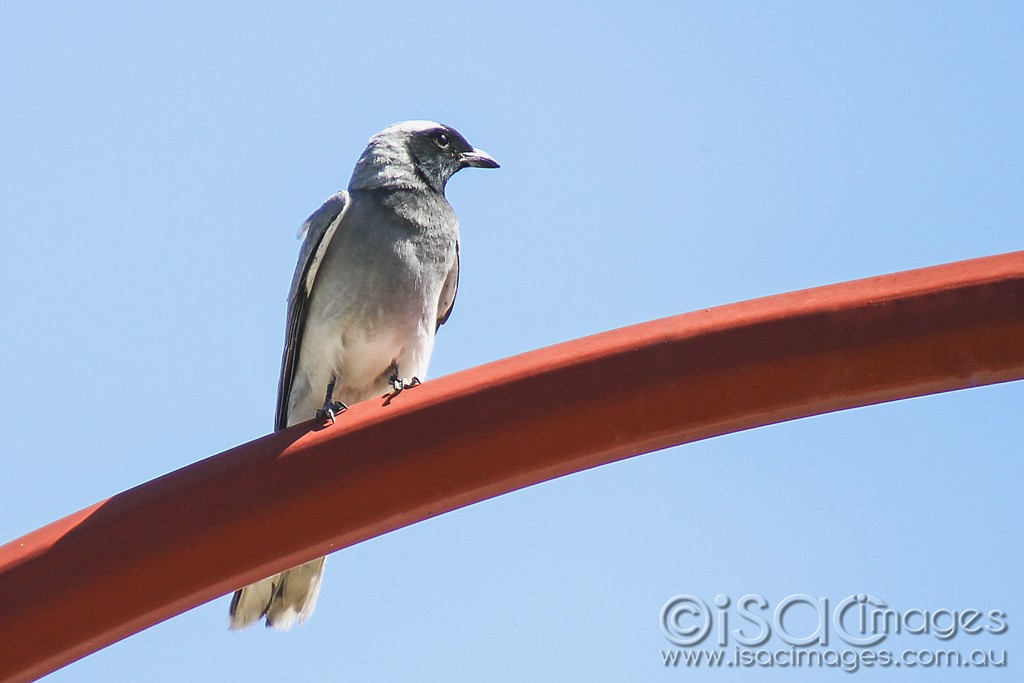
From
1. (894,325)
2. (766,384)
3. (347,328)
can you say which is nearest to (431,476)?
(766,384)

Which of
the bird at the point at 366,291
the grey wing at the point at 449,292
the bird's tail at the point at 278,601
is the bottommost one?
the bird's tail at the point at 278,601

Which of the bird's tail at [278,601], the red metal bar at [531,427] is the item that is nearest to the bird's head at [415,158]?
the bird's tail at [278,601]

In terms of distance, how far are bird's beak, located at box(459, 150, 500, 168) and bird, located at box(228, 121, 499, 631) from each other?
1.64ft

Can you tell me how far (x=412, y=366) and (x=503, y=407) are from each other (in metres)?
2.80

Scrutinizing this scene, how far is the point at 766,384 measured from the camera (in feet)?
8.11

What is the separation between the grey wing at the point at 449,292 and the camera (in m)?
5.75

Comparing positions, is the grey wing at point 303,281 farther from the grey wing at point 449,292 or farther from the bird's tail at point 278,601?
the bird's tail at point 278,601

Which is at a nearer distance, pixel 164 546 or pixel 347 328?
pixel 164 546

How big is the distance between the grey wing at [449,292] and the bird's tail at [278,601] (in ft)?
5.05

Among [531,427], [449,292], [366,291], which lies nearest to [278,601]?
[366,291]

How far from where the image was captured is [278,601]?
4.52m

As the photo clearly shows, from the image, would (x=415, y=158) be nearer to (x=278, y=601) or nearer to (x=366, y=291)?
(x=366, y=291)

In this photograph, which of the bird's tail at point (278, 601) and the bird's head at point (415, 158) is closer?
the bird's tail at point (278, 601)

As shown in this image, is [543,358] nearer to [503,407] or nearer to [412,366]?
[503,407]
